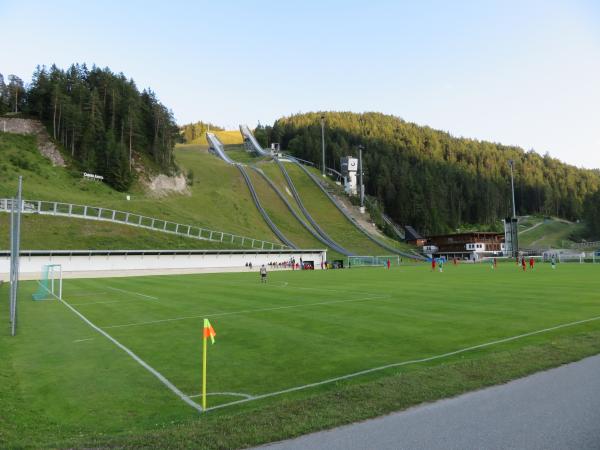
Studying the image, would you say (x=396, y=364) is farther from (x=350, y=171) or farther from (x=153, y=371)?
(x=350, y=171)

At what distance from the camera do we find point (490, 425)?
21.4ft

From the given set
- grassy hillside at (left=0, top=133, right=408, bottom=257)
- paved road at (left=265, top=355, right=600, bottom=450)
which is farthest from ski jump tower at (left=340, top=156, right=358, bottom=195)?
paved road at (left=265, top=355, right=600, bottom=450)

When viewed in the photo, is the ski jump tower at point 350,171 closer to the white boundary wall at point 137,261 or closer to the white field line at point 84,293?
the white boundary wall at point 137,261

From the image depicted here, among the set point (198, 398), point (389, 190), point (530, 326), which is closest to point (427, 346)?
point (530, 326)

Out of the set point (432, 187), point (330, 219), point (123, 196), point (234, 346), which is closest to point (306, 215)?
point (330, 219)

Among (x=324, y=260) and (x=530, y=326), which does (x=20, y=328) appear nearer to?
(x=530, y=326)

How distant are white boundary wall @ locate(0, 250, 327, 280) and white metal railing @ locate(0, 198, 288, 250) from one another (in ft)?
16.7

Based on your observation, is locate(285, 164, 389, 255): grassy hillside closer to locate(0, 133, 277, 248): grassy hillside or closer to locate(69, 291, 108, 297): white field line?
locate(0, 133, 277, 248): grassy hillside

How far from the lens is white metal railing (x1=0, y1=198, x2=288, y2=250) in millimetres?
55969

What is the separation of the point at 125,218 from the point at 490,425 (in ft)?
205

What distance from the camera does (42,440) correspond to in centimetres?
661

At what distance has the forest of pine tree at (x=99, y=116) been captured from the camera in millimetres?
85688

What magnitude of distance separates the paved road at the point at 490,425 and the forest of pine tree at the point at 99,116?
84.3 metres

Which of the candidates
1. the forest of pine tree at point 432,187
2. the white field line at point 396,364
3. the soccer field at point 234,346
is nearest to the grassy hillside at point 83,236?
the soccer field at point 234,346
